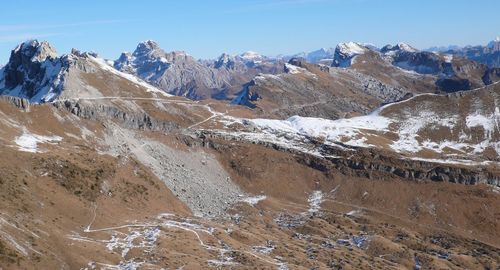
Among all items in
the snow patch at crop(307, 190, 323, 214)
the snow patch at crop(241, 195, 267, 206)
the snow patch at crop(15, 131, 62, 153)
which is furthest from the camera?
the snow patch at crop(307, 190, 323, 214)

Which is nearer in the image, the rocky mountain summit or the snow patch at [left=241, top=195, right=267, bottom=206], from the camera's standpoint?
the rocky mountain summit

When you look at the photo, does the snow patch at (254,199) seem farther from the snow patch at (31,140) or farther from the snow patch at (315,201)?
the snow patch at (31,140)

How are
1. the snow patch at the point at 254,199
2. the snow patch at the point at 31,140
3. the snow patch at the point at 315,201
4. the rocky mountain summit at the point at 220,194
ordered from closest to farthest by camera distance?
the rocky mountain summit at the point at 220,194, the snow patch at the point at 31,140, the snow patch at the point at 254,199, the snow patch at the point at 315,201

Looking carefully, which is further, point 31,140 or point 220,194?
point 220,194

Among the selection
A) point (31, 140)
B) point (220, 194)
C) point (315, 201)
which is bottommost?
point (315, 201)

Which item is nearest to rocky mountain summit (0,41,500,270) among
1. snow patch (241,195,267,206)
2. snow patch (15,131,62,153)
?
snow patch (241,195,267,206)

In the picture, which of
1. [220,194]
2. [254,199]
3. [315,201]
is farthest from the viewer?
[315,201]

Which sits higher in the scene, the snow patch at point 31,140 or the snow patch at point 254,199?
the snow patch at point 31,140

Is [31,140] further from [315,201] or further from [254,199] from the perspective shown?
[315,201]

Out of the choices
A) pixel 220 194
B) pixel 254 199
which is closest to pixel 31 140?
pixel 220 194

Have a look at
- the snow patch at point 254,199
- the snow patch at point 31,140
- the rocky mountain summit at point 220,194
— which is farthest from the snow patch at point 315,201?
the snow patch at point 31,140

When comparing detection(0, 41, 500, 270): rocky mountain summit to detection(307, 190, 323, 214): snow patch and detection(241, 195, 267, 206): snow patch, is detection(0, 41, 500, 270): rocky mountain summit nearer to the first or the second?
detection(241, 195, 267, 206): snow patch

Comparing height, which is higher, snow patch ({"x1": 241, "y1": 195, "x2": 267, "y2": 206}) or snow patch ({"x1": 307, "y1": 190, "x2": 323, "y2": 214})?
snow patch ({"x1": 241, "y1": 195, "x2": 267, "y2": 206})
